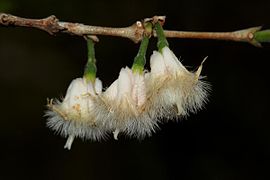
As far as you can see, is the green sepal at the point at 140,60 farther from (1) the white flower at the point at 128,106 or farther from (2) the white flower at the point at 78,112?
(2) the white flower at the point at 78,112

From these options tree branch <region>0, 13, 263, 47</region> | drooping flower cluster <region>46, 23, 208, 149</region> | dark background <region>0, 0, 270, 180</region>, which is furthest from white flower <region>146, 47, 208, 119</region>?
dark background <region>0, 0, 270, 180</region>

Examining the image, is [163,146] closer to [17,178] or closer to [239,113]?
[239,113]

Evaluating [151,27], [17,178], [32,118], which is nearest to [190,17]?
[32,118]

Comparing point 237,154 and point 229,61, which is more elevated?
point 229,61

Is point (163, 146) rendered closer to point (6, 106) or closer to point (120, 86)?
point (6, 106)

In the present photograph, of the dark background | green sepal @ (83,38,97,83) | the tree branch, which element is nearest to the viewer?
the tree branch

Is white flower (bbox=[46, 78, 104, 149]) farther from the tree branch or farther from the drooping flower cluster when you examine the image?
the tree branch

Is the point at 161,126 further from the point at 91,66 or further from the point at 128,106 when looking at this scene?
the point at 128,106

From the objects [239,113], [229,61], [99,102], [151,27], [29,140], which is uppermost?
[229,61]

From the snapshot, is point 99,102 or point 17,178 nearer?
point 99,102
